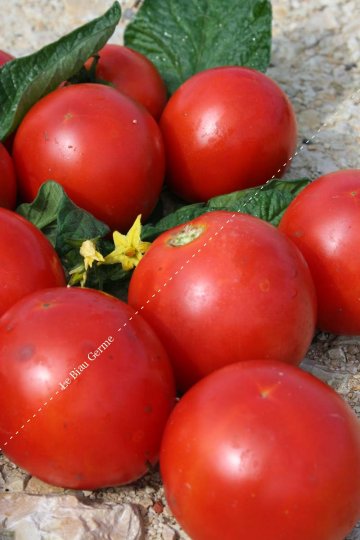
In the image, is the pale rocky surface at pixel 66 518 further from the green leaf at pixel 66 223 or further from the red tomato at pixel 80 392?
the green leaf at pixel 66 223

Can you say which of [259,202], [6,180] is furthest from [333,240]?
[6,180]

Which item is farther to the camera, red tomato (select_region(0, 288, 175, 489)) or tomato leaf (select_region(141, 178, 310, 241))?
tomato leaf (select_region(141, 178, 310, 241))

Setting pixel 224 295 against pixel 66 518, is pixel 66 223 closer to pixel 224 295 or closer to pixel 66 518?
pixel 224 295

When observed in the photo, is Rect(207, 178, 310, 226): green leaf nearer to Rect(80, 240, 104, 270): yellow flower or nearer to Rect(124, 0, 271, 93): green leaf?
Rect(80, 240, 104, 270): yellow flower

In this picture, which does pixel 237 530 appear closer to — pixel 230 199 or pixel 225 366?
pixel 225 366

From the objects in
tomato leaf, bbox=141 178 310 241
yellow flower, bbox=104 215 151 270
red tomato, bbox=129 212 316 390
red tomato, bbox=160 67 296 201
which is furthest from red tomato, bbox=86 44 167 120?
red tomato, bbox=129 212 316 390

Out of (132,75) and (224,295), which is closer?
(224,295)

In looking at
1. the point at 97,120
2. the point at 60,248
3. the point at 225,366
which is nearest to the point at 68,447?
the point at 225,366
